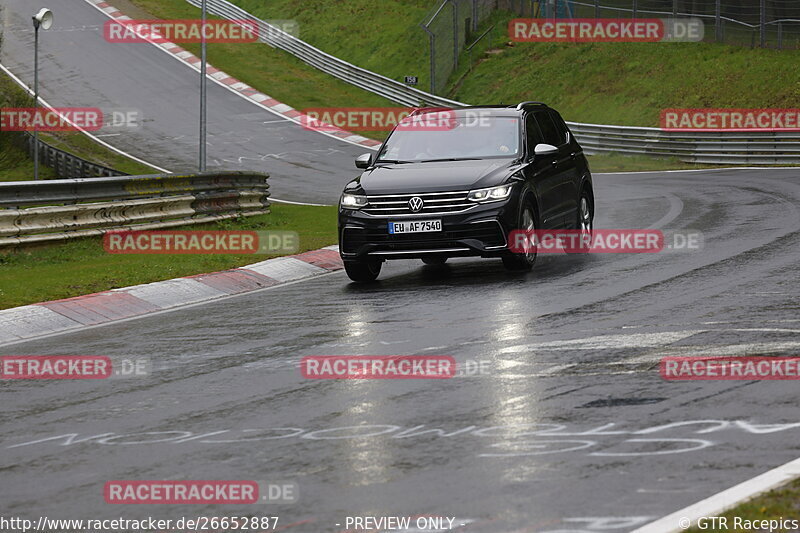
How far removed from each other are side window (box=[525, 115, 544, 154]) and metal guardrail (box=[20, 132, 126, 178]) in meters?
17.3

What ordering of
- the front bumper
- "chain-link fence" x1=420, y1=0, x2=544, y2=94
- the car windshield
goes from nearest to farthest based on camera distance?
1. the front bumper
2. the car windshield
3. "chain-link fence" x1=420, y1=0, x2=544, y2=94

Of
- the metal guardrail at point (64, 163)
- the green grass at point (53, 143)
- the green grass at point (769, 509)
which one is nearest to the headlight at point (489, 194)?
the green grass at point (769, 509)

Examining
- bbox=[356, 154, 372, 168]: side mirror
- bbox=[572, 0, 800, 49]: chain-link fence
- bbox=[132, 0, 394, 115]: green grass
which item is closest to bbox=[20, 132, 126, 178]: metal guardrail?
bbox=[132, 0, 394, 115]: green grass

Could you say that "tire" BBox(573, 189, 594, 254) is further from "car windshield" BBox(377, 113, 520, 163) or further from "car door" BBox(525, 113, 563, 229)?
"car windshield" BBox(377, 113, 520, 163)

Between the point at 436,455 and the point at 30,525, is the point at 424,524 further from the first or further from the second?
the point at 30,525

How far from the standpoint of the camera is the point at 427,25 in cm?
5038

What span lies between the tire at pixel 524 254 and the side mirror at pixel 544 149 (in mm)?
685

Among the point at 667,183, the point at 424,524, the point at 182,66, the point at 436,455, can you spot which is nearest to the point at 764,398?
the point at 436,455

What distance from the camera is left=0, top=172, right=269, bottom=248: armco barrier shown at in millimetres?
17594

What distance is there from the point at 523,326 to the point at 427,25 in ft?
134

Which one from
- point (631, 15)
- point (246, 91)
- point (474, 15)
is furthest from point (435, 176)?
point (246, 91)

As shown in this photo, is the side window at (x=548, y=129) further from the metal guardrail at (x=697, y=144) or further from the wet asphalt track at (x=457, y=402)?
the metal guardrail at (x=697, y=144)

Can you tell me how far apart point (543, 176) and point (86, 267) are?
19.6ft

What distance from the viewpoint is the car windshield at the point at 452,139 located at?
48.6ft
